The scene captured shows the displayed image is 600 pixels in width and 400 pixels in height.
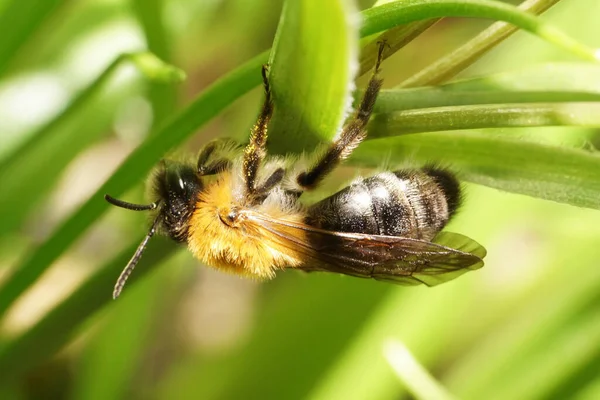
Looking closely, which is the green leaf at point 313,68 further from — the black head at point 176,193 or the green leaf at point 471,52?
the black head at point 176,193

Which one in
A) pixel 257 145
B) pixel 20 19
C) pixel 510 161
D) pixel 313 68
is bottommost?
A: pixel 510 161

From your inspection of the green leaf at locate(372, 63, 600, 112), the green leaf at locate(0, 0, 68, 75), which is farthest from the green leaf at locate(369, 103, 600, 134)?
the green leaf at locate(0, 0, 68, 75)

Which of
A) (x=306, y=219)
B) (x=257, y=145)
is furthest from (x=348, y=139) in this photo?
(x=306, y=219)

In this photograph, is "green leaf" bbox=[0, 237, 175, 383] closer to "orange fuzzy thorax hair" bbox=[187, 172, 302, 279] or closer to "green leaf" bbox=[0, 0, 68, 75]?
"orange fuzzy thorax hair" bbox=[187, 172, 302, 279]

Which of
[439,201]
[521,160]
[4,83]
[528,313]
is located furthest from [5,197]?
[528,313]

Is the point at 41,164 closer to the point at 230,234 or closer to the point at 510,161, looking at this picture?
the point at 230,234

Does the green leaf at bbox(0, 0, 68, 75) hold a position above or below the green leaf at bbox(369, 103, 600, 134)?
above

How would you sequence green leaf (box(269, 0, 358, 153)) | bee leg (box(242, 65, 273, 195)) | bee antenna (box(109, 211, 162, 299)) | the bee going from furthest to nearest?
the bee → bee antenna (box(109, 211, 162, 299)) → bee leg (box(242, 65, 273, 195)) → green leaf (box(269, 0, 358, 153))
